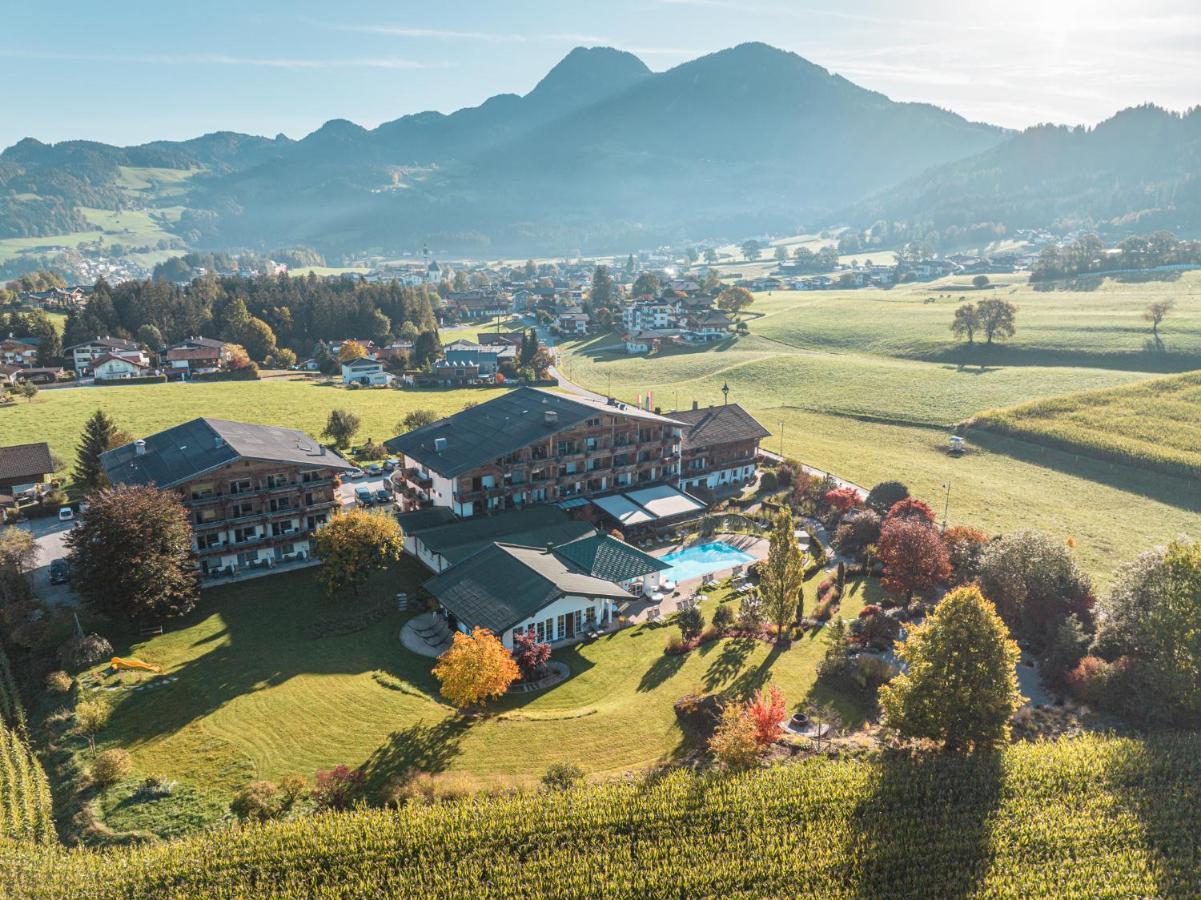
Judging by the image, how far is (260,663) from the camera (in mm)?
48906

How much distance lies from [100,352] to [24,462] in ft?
259

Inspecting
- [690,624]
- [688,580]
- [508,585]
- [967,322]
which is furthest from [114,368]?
[967,322]

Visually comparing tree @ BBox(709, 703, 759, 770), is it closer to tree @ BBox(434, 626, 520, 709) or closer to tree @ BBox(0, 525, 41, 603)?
tree @ BBox(434, 626, 520, 709)

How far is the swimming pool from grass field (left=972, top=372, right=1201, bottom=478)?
60.7 meters

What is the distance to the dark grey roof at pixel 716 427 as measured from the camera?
87000 mm

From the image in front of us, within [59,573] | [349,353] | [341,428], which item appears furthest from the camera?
[349,353]

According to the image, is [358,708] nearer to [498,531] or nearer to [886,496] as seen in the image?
[498,531]

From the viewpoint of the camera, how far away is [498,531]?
6750 centimetres

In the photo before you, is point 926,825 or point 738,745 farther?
point 738,745

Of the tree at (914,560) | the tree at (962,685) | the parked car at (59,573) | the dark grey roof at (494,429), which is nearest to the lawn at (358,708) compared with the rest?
the tree at (962,685)

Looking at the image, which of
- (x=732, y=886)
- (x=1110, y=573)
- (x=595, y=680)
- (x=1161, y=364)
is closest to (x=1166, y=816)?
(x=732, y=886)

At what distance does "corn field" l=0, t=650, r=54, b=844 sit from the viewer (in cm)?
3362

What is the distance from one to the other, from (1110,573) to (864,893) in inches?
1987

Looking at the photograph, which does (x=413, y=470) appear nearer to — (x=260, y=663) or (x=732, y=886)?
(x=260, y=663)
